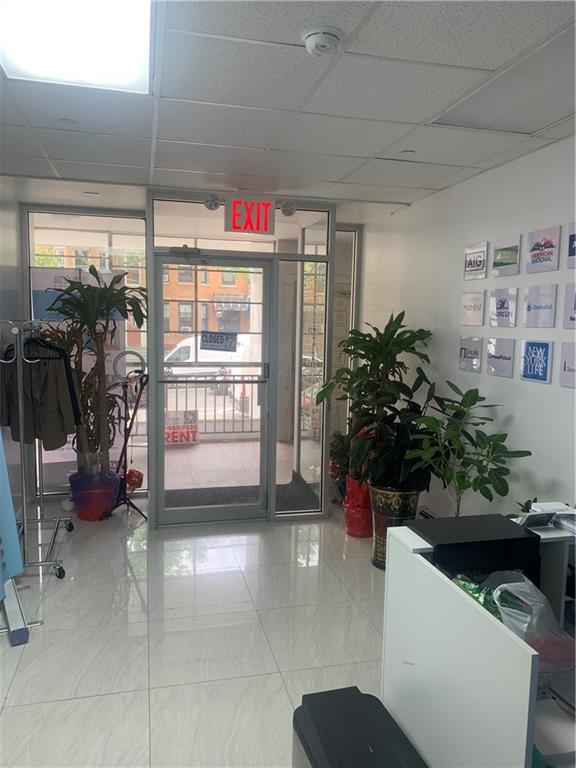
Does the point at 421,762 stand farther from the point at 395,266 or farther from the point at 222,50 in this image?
the point at 395,266

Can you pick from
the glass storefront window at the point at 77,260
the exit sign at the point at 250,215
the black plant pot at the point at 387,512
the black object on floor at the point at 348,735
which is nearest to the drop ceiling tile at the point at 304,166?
the exit sign at the point at 250,215

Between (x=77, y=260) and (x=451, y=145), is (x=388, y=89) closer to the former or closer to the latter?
(x=451, y=145)

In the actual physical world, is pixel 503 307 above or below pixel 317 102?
below

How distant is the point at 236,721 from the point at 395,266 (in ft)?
12.3

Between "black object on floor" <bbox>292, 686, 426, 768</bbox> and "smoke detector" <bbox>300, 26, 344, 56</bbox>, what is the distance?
223 cm

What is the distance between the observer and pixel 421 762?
57.4 inches

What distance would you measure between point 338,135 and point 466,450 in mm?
2232

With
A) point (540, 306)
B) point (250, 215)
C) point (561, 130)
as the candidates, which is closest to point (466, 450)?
point (540, 306)

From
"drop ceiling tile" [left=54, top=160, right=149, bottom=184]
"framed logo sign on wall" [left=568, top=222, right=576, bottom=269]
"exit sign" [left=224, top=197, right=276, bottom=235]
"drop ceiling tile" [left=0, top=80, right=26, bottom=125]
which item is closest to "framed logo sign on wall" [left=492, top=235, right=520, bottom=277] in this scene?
"framed logo sign on wall" [left=568, top=222, right=576, bottom=269]

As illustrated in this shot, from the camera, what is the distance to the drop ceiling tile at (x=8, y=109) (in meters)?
2.38

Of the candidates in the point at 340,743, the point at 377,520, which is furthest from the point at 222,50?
the point at 377,520

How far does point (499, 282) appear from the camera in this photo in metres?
3.40

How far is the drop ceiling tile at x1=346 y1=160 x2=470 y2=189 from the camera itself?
344 cm

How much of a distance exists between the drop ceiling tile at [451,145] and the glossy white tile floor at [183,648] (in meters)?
2.75
